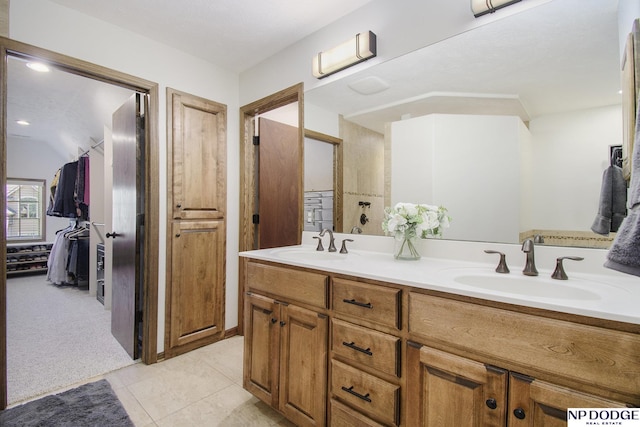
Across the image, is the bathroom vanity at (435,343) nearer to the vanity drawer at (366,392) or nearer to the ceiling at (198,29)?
the vanity drawer at (366,392)

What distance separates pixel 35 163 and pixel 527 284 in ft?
26.2

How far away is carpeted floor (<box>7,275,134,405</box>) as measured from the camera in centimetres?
206

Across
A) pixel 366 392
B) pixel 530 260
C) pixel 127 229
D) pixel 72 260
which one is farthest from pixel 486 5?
pixel 72 260

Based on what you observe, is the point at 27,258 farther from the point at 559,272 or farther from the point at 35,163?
the point at 559,272

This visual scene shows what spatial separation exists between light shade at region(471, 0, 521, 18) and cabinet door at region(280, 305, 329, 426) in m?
1.65

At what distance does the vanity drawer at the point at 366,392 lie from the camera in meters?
1.14

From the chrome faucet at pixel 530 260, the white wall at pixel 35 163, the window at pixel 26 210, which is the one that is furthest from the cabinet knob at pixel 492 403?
the window at pixel 26 210

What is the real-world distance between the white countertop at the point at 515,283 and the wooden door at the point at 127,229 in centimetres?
143

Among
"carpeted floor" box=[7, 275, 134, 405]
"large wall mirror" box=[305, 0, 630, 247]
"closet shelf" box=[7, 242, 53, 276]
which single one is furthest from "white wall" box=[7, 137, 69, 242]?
"large wall mirror" box=[305, 0, 630, 247]

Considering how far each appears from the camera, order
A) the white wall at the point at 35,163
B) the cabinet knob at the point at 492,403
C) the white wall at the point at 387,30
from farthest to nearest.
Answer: the white wall at the point at 35,163 < the white wall at the point at 387,30 < the cabinet knob at the point at 492,403

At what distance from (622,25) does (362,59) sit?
3.90 feet

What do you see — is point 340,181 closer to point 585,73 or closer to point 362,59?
point 362,59

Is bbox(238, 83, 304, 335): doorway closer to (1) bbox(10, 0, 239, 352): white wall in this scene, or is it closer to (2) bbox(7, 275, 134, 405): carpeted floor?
(1) bbox(10, 0, 239, 352): white wall

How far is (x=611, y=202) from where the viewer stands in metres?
1.21
